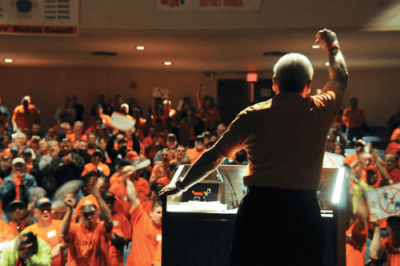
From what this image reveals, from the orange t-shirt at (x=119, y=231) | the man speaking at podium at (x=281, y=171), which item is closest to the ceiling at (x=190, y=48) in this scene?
the orange t-shirt at (x=119, y=231)

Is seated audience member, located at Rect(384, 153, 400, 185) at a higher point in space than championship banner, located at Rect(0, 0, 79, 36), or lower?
lower

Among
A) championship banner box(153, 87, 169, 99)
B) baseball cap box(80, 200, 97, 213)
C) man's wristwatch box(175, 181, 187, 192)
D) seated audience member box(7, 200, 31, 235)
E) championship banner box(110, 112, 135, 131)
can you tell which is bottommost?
seated audience member box(7, 200, 31, 235)

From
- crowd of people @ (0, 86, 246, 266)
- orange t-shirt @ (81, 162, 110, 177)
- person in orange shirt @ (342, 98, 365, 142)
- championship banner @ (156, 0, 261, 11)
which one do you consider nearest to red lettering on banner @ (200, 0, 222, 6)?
championship banner @ (156, 0, 261, 11)

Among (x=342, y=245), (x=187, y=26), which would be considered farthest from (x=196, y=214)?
(x=187, y=26)

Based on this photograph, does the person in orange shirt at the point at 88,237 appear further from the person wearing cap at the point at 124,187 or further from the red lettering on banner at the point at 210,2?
the red lettering on banner at the point at 210,2

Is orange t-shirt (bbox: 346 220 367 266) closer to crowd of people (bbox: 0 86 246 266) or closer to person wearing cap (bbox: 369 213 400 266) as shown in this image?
person wearing cap (bbox: 369 213 400 266)

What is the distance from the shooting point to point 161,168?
7.80 m

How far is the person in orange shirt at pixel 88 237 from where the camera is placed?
5949 millimetres

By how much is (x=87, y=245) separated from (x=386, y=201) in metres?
2.95

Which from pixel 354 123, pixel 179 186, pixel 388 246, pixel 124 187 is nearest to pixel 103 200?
pixel 124 187

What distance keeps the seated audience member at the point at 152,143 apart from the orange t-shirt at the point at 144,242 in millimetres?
3493

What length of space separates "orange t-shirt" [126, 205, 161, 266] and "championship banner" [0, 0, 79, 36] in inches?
138

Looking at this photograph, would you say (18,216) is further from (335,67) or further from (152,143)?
(335,67)

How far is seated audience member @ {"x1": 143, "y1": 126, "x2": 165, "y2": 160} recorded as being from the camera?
9.77 m
